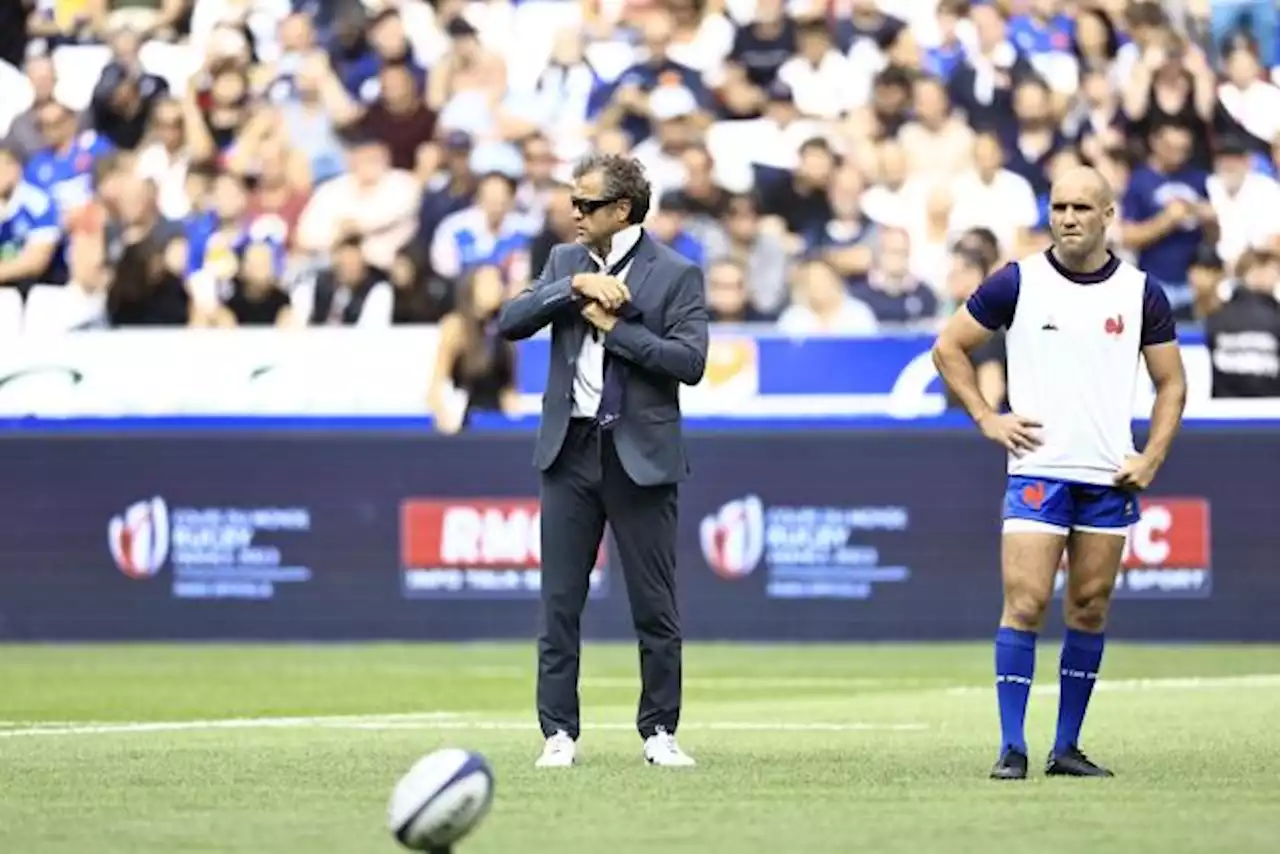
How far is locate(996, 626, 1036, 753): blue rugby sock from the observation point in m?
10.3

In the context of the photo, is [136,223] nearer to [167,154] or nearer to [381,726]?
[167,154]

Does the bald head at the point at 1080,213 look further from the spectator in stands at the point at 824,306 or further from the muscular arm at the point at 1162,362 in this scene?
the spectator in stands at the point at 824,306

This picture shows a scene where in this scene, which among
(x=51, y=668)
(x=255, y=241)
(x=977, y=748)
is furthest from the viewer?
(x=255, y=241)

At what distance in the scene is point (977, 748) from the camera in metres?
11.8

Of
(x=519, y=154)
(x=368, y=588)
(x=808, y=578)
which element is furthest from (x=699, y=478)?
(x=519, y=154)

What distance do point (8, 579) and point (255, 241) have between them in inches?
136

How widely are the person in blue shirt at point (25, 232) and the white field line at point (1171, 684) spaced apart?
9438 millimetres

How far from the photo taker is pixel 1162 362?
10.5m

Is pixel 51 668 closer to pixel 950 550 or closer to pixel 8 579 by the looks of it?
pixel 8 579

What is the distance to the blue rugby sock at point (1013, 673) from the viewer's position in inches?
405

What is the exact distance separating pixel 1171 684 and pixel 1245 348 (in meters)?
4.41

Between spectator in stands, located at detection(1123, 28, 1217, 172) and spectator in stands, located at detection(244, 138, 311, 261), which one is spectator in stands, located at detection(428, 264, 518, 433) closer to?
spectator in stands, located at detection(244, 138, 311, 261)

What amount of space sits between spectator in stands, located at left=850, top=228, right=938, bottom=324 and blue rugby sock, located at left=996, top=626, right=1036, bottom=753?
11.1 meters

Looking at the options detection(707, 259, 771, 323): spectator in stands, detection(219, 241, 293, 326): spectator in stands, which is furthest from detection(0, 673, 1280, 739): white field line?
detection(219, 241, 293, 326): spectator in stands
